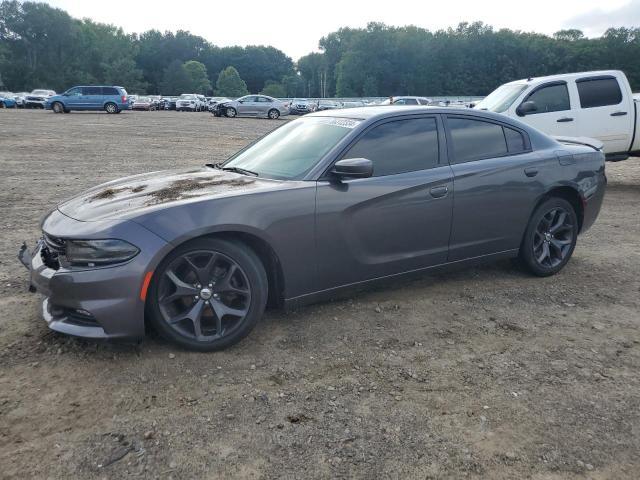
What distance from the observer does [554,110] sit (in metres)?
9.85

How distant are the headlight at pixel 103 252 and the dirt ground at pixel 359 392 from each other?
62 centimetres

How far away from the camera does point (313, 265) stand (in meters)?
3.69

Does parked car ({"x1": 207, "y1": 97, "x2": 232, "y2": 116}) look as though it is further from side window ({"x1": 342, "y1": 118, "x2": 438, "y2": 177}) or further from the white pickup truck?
side window ({"x1": 342, "y1": 118, "x2": 438, "y2": 177})

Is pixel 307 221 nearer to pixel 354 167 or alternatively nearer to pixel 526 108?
pixel 354 167

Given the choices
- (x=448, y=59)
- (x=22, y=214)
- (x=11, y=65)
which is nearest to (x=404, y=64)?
(x=448, y=59)

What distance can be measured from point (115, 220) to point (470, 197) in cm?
270

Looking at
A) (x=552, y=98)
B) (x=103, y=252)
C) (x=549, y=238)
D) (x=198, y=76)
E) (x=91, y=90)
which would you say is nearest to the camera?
(x=103, y=252)

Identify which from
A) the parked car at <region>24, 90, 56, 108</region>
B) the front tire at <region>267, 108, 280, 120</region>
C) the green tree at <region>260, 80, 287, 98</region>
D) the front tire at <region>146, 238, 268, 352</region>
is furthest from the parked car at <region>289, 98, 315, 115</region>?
the green tree at <region>260, 80, 287, 98</region>

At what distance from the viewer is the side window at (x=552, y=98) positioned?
9836mm

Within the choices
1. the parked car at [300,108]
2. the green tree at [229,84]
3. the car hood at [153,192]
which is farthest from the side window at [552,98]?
the green tree at [229,84]

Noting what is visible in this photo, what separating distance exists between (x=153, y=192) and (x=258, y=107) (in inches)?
1299

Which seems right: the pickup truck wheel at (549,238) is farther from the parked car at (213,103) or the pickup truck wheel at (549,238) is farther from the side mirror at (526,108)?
the parked car at (213,103)

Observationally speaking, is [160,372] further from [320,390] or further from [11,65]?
[11,65]

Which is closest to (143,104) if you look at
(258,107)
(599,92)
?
(258,107)
